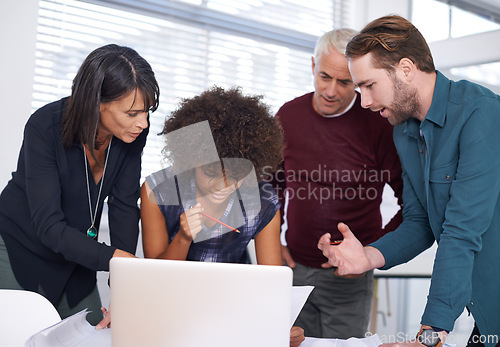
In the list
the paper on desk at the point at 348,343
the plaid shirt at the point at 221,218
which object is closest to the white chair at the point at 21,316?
the plaid shirt at the point at 221,218

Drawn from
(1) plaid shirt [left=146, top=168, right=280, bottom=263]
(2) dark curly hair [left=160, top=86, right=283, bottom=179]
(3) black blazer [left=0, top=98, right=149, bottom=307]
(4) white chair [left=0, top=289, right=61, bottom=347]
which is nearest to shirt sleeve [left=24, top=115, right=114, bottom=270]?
(3) black blazer [left=0, top=98, right=149, bottom=307]

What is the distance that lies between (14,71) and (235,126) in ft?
4.54

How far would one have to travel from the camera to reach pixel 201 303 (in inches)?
33.2

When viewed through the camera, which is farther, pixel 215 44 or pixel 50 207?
pixel 215 44

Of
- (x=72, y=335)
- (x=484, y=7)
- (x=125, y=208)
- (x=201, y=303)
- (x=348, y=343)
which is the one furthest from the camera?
(x=484, y=7)

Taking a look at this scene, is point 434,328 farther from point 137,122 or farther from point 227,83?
point 227,83

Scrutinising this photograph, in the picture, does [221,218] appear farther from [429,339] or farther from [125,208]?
[429,339]

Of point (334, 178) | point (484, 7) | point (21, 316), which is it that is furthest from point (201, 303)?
point (484, 7)

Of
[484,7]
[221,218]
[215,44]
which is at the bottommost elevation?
[221,218]

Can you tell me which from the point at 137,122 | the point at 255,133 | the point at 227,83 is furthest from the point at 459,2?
the point at 137,122

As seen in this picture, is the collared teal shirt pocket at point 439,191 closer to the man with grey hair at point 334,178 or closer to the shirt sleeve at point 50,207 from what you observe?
the man with grey hair at point 334,178

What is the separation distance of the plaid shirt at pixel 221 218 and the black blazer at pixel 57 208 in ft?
0.34

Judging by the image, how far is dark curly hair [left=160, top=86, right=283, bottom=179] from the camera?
149 cm

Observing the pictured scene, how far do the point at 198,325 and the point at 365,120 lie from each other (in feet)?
3.94
